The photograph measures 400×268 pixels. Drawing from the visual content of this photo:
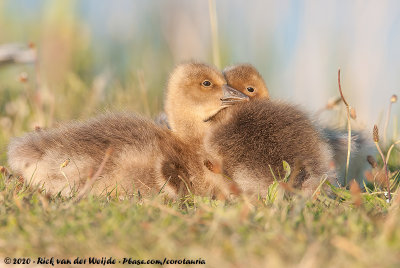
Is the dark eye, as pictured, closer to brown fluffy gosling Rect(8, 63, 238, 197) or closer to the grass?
brown fluffy gosling Rect(8, 63, 238, 197)

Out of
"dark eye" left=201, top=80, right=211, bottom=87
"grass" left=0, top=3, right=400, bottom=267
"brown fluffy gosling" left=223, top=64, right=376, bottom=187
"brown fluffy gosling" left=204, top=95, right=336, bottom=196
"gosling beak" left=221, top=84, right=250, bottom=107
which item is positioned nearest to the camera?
"grass" left=0, top=3, right=400, bottom=267

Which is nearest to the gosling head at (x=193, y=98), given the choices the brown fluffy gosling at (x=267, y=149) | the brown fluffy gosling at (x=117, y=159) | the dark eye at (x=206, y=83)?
the dark eye at (x=206, y=83)

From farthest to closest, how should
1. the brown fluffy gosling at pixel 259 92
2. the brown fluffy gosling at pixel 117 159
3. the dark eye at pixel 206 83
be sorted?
the brown fluffy gosling at pixel 259 92 < the dark eye at pixel 206 83 < the brown fluffy gosling at pixel 117 159

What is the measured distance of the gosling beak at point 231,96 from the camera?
325cm

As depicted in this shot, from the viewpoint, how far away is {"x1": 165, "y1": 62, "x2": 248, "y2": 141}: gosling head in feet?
10.8

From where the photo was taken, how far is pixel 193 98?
Result: 3338 millimetres

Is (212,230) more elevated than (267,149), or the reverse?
(212,230)

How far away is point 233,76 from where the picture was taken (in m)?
3.58

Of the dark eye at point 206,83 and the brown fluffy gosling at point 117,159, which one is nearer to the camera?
the brown fluffy gosling at point 117,159

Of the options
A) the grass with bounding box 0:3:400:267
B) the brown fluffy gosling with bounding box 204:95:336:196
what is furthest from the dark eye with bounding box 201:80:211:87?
the grass with bounding box 0:3:400:267

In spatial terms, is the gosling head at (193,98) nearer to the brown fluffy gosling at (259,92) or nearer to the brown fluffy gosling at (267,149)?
the brown fluffy gosling at (259,92)

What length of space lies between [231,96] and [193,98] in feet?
0.76

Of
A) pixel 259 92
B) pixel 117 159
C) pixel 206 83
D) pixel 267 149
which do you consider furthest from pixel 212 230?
pixel 259 92

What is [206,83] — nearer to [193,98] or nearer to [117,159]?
[193,98]
